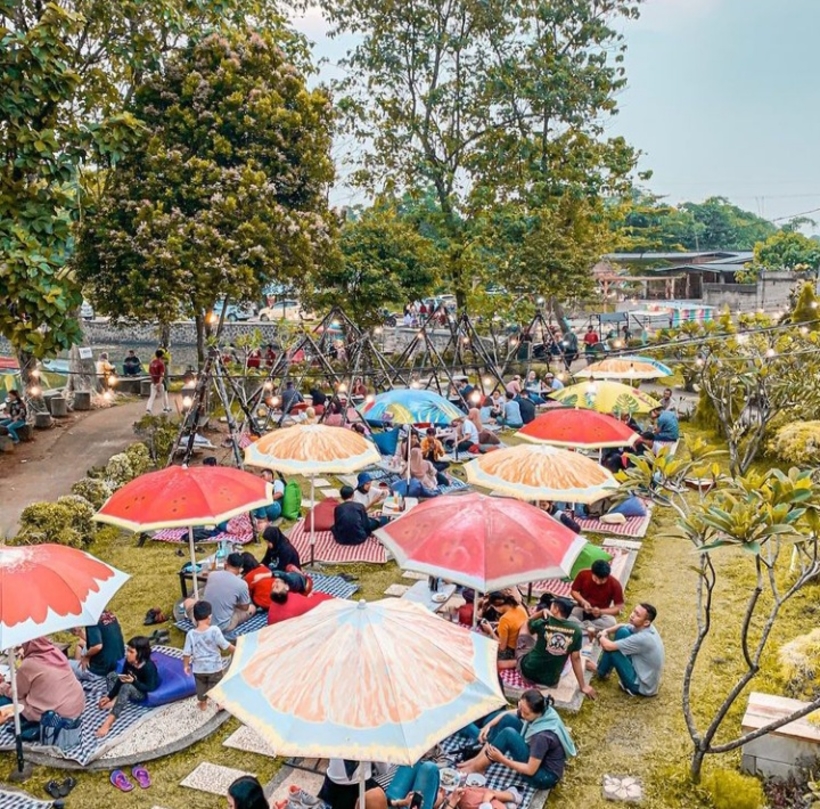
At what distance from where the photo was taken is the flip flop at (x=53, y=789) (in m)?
6.85

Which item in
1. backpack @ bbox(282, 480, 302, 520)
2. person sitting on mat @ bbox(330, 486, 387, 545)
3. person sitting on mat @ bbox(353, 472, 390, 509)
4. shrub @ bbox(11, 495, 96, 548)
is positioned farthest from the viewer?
person sitting on mat @ bbox(353, 472, 390, 509)

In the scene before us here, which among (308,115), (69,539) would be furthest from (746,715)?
(308,115)

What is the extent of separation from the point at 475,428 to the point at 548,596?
29.8 feet

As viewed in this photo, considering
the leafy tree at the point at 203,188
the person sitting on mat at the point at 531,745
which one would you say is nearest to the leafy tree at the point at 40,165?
the leafy tree at the point at 203,188

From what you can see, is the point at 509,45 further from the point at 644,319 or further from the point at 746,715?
the point at 746,715

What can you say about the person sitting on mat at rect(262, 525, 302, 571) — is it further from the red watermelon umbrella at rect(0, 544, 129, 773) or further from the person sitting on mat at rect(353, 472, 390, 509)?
the red watermelon umbrella at rect(0, 544, 129, 773)

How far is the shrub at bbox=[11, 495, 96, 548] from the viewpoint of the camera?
38.4ft

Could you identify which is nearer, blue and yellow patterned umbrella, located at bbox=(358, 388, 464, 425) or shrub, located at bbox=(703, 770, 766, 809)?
shrub, located at bbox=(703, 770, 766, 809)

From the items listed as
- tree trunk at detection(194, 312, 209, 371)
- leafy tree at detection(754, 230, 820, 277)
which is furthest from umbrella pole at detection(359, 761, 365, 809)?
leafy tree at detection(754, 230, 820, 277)

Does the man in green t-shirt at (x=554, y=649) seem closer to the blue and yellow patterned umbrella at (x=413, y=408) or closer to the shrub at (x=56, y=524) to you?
the blue and yellow patterned umbrella at (x=413, y=408)

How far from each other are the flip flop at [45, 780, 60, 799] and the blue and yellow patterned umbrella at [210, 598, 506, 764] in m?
2.50

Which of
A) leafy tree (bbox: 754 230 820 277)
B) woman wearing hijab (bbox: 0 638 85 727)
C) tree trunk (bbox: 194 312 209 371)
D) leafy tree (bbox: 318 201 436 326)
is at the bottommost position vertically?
woman wearing hijab (bbox: 0 638 85 727)

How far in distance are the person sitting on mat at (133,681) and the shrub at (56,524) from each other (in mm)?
4356

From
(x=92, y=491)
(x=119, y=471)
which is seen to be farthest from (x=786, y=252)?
(x=92, y=491)
